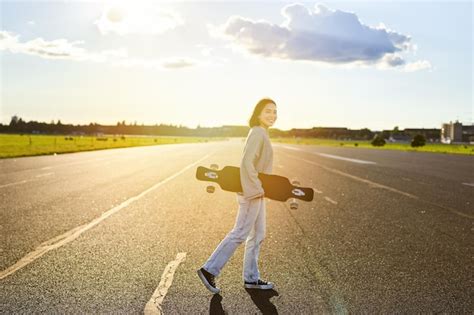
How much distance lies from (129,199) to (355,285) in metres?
8.33

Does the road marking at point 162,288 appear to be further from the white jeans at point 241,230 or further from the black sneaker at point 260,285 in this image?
the black sneaker at point 260,285

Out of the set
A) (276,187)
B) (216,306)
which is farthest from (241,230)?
(216,306)

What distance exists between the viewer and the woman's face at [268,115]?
16.8ft

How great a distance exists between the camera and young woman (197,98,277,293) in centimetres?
501

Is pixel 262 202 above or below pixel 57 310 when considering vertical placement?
above

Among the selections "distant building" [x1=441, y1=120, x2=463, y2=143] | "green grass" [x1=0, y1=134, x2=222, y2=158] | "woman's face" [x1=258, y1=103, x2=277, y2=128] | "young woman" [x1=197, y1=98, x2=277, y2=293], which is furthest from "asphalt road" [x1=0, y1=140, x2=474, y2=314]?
"distant building" [x1=441, y1=120, x2=463, y2=143]

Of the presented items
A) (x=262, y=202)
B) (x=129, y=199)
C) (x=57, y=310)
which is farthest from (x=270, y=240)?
(x=129, y=199)

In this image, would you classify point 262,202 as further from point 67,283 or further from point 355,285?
point 67,283

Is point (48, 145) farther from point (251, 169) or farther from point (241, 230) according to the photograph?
point (251, 169)

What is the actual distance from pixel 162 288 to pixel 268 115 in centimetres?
208

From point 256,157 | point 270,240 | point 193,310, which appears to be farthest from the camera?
point 270,240

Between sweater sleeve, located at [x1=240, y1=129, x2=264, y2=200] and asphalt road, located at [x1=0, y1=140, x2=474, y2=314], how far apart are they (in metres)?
1.05

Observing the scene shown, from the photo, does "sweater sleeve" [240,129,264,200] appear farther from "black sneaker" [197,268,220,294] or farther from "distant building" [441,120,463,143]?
"distant building" [441,120,463,143]

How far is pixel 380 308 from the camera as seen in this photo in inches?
190
